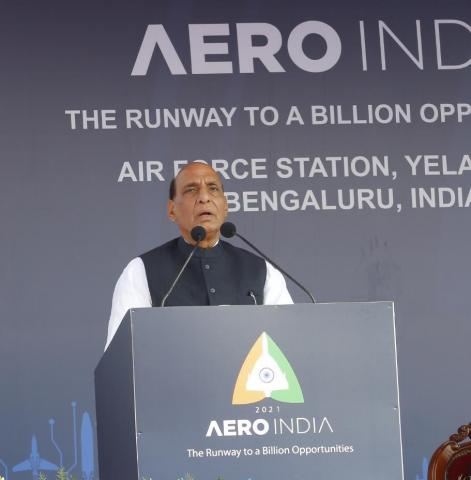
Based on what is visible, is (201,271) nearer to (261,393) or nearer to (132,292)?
(132,292)

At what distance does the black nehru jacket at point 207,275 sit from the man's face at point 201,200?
0.08 meters

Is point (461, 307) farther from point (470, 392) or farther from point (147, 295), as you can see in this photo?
point (147, 295)

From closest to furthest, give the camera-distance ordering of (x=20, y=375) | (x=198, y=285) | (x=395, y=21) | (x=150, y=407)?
1. (x=150, y=407)
2. (x=198, y=285)
3. (x=20, y=375)
4. (x=395, y=21)

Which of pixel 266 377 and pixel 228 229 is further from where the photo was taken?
pixel 228 229

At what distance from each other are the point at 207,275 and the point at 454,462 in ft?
3.87

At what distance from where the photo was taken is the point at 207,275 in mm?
4805

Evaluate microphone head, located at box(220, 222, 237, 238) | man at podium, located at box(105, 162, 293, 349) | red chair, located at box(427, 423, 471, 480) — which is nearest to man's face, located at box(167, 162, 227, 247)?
man at podium, located at box(105, 162, 293, 349)

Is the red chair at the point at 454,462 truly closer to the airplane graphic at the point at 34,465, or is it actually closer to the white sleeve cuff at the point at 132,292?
the white sleeve cuff at the point at 132,292

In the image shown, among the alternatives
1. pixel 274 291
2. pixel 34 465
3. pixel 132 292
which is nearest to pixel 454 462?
pixel 274 291

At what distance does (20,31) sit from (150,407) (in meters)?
3.61

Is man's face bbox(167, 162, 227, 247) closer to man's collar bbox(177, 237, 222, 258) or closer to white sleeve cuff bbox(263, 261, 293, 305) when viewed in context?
man's collar bbox(177, 237, 222, 258)

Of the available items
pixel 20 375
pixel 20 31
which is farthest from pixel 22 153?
pixel 20 375

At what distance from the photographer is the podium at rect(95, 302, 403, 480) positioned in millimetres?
3289

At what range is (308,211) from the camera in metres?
6.52
